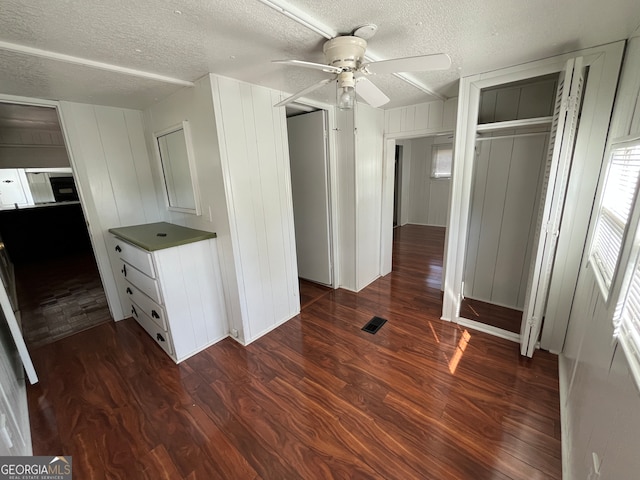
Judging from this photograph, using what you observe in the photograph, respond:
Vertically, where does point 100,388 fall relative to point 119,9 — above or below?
below

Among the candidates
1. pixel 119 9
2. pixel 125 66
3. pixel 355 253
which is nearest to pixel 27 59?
pixel 125 66

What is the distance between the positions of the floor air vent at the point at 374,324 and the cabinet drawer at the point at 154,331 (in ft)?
5.76

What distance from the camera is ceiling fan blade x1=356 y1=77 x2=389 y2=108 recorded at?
1444 mm

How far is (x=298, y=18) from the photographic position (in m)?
1.18

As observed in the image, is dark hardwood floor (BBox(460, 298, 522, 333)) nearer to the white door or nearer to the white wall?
the white wall

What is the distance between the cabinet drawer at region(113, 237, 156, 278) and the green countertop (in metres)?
0.07

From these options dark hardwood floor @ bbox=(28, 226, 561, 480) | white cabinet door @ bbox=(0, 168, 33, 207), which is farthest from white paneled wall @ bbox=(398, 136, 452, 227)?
white cabinet door @ bbox=(0, 168, 33, 207)

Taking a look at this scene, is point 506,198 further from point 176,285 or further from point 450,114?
point 176,285

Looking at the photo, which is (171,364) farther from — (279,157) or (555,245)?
(555,245)

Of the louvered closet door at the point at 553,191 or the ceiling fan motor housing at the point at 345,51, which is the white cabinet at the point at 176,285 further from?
the louvered closet door at the point at 553,191

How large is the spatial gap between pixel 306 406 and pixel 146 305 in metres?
1.70

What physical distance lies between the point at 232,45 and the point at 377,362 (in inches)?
93.5

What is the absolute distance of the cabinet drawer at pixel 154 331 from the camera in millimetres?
2207

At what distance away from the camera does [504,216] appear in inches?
105
